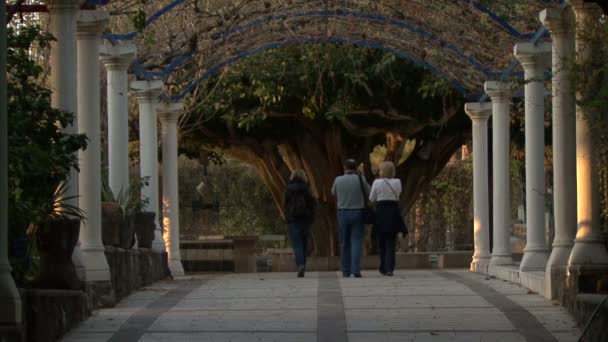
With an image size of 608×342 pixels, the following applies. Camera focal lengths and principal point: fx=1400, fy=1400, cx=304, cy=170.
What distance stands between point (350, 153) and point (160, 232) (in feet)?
29.8

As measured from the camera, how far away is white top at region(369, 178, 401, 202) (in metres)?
18.4

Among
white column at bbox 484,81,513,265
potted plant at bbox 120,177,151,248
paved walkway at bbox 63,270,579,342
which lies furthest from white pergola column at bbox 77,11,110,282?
white column at bbox 484,81,513,265

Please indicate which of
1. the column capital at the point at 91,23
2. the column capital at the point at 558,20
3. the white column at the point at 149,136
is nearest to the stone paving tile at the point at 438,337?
the column capital at the point at 558,20

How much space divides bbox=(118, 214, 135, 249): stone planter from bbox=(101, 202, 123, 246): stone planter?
29cm

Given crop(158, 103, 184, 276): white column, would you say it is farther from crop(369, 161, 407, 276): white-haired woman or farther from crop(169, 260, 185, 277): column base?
crop(369, 161, 407, 276): white-haired woman

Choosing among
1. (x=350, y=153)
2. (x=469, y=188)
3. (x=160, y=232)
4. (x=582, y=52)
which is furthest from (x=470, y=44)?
(x=469, y=188)

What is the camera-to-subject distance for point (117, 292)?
44.7 feet

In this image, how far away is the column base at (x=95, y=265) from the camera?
42.3 feet

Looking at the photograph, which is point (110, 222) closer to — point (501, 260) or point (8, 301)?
point (8, 301)

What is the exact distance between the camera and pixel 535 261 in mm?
16328

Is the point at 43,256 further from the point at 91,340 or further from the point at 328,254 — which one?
the point at 328,254

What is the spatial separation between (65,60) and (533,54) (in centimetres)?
625

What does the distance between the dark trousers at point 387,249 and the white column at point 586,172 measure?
6.20m

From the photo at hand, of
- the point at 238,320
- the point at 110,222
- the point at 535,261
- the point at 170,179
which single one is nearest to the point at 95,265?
the point at 110,222
